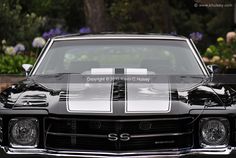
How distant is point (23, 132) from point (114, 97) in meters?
0.72

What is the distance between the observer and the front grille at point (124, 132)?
12.6ft

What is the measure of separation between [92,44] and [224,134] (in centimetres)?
215

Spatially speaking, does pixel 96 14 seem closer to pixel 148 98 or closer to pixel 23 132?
pixel 148 98

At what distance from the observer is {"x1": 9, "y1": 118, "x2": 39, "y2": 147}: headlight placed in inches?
154

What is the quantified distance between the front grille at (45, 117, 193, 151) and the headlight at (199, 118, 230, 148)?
97 millimetres

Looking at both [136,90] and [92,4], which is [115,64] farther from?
[92,4]

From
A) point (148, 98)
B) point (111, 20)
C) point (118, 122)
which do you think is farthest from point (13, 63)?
point (111, 20)

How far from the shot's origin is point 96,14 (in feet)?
45.3

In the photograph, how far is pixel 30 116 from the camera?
390cm

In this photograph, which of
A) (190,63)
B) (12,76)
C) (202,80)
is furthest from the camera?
(12,76)

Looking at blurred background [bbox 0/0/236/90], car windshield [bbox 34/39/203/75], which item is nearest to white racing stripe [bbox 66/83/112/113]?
car windshield [bbox 34/39/203/75]

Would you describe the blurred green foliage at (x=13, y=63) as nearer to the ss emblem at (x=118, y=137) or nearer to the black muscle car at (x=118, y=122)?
the black muscle car at (x=118, y=122)

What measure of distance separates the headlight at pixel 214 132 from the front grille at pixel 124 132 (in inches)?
3.8

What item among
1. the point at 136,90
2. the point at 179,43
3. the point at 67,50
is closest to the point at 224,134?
the point at 136,90
